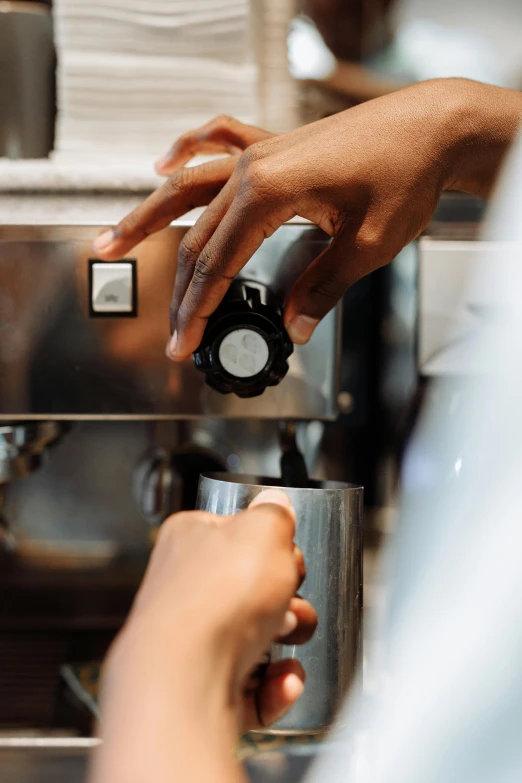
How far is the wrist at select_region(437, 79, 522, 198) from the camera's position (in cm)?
41

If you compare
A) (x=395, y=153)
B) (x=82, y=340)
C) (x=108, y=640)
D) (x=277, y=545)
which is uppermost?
(x=395, y=153)

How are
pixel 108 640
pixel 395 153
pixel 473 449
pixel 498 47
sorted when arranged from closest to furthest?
pixel 395 153, pixel 473 449, pixel 108 640, pixel 498 47

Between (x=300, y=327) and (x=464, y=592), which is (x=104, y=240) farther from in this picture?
(x=464, y=592)

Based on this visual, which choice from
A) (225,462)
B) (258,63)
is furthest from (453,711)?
(258,63)

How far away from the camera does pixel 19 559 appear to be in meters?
0.70

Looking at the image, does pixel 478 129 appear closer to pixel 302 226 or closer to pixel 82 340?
pixel 302 226

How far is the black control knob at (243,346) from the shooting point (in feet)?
1.26

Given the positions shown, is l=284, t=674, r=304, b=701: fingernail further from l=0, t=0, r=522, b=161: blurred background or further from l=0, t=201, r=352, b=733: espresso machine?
l=0, t=0, r=522, b=161: blurred background

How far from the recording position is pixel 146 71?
1.78 ft

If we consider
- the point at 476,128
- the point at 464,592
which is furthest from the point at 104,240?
the point at 464,592

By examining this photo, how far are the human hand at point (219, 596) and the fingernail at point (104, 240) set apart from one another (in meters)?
0.22

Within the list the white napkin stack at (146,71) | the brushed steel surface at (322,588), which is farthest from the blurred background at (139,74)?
the brushed steel surface at (322,588)

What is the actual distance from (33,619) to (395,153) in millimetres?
607

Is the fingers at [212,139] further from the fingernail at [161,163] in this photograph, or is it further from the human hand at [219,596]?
the human hand at [219,596]
